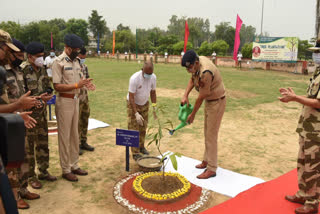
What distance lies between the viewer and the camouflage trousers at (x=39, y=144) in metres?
3.47

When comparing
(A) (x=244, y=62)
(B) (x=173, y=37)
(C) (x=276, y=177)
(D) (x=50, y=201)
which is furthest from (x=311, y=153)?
(B) (x=173, y=37)

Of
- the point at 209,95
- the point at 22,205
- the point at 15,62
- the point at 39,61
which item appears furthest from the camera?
the point at 209,95

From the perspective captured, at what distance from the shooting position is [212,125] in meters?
3.86

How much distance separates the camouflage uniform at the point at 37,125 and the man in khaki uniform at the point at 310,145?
10.2 ft

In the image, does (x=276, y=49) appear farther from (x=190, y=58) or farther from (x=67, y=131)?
(x=67, y=131)

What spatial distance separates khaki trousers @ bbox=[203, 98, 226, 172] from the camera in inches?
150

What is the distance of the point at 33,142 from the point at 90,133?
2498mm

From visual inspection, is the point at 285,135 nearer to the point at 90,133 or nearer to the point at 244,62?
the point at 90,133

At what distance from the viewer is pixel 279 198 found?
3279 millimetres

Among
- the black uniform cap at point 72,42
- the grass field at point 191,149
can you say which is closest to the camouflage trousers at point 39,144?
the grass field at point 191,149

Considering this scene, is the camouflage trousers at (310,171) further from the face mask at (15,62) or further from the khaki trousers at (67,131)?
the face mask at (15,62)

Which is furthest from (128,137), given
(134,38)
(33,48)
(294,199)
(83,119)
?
(134,38)

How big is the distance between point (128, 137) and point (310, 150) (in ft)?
8.07

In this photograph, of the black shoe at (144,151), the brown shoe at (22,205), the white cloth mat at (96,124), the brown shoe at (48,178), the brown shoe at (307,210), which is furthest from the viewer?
the white cloth mat at (96,124)
